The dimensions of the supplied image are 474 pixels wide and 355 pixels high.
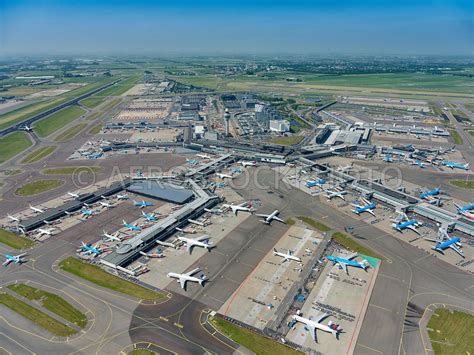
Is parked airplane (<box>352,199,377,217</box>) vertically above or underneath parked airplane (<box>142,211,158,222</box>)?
above

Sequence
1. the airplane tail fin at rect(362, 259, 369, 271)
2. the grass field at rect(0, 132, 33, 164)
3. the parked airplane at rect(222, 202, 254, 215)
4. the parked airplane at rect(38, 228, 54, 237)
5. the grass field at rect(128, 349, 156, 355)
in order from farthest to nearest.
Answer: the grass field at rect(0, 132, 33, 164), the parked airplane at rect(222, 202, 254, 215), the parked airplane at rect(38, 228, 54, 237), the airplane tail fin at rect(362, 259, 369, 271), the grass field at rect(128, 349, 156, 355)

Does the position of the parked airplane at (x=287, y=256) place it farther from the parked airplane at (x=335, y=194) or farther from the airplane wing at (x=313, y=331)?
the parked airplane at (x=335, y=194)

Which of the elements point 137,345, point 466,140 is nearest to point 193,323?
point 137,345

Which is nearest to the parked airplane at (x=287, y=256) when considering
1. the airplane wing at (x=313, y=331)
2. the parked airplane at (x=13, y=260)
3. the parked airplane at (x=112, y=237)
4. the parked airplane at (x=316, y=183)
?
the airplane wing at (x=313, y=331)

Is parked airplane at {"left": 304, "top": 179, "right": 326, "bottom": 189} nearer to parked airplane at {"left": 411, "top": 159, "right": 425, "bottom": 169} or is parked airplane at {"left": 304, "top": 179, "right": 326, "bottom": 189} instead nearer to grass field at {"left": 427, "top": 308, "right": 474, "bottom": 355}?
parked airplane at {"left": 411, "top": 159, "right": 425, "bottom": 169}

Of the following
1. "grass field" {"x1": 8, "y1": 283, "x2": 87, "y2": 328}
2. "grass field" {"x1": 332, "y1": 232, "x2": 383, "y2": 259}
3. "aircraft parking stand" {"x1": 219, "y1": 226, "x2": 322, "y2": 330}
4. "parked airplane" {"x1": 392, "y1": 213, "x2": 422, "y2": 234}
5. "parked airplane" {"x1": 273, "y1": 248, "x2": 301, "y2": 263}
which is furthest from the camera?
"parked airplane" {"x1": 392, "y1": 213, "x2": 422, "y2": 234}

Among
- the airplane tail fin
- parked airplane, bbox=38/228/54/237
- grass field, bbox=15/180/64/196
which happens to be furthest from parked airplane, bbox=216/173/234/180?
the airplane tail fin

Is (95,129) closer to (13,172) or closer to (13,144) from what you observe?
(13,144)
